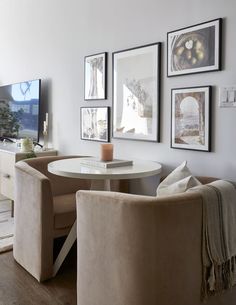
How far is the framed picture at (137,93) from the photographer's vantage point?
262 cm

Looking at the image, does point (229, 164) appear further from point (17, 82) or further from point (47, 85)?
point (17, 82)

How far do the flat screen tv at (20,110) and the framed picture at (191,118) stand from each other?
6.68 ft

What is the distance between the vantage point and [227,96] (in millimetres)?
2141

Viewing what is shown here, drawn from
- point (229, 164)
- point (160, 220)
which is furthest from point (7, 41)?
point (160, 220)

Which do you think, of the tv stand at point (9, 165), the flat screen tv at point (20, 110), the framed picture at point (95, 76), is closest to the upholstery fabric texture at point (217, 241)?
the framed picture at point (95, 76)

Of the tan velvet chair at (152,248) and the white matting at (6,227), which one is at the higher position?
the tan velvet chair at (152,248)

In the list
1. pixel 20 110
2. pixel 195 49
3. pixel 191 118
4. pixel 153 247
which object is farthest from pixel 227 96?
pixel 20 110

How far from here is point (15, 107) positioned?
4.42 metres

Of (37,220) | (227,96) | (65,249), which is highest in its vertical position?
(227,96)

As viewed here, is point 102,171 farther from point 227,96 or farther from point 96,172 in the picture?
point 227,96

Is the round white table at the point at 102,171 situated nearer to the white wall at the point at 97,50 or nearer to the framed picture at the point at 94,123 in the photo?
the white wall at the point at 97,50

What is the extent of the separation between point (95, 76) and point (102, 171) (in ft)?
4.59

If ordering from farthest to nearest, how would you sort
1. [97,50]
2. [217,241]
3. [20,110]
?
1. [20,110]
2. [97,50]
3. [217,241]

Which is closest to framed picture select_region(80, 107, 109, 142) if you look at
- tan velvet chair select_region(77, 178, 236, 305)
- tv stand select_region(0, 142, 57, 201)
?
tv stand select_region(0, 142, 57, 201)
